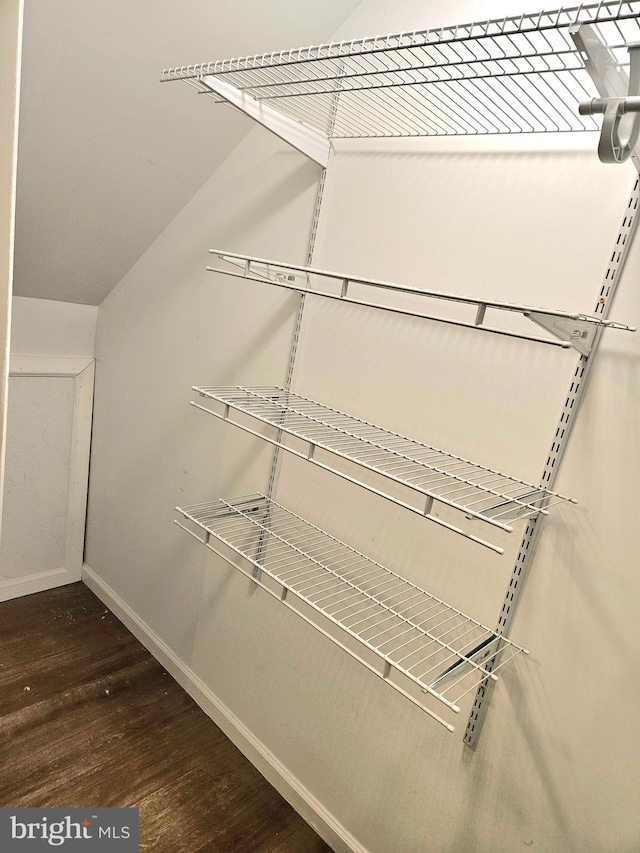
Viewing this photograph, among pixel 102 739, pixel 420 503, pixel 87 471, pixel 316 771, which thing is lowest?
pixel 102 739

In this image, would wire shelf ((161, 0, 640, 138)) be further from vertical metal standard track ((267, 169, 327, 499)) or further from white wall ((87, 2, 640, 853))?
vertical metal standard track ((267, 169, 327, 499))

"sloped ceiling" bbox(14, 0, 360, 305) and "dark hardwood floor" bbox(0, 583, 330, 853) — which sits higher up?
"sloped ceiling" bbox(14, 0, 360, 305)

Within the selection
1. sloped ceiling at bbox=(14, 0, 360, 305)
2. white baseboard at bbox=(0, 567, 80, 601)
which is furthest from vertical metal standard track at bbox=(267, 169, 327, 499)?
white baseboard at bbox=(0, 567, 80, 601)

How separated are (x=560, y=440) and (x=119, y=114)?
1.32m

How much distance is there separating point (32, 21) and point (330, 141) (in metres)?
0.68

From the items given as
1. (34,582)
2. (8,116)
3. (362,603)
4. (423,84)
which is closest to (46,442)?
(34,582)

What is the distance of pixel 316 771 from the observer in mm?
1612

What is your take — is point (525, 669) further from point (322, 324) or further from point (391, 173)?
point (391, 173)

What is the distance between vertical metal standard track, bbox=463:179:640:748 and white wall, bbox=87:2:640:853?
2cm

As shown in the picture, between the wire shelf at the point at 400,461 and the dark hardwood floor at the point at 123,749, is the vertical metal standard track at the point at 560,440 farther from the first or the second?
the dark hardwood floor at the point at 123,749

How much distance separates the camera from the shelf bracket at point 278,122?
1.27m

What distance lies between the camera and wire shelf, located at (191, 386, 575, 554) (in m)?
1.02

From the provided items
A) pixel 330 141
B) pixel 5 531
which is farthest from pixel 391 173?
pixel 5 531

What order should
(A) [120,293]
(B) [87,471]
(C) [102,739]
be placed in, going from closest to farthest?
(C) [102,739] < (A) [120,293] < (B) [87,471]
